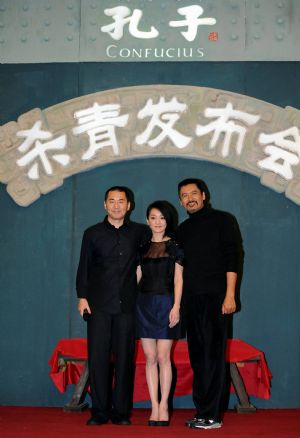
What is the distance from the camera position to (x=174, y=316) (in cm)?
385

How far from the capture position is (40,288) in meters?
4.70

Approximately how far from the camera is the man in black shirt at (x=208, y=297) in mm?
3824

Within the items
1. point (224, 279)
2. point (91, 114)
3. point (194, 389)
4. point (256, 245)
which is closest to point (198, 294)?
point (224, 279)

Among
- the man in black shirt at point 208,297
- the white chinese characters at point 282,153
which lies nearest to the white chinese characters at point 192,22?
the white chinese characters at point 282,153

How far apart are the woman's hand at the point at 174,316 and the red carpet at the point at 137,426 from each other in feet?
Answer: 1.86

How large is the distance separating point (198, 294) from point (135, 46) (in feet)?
6.10

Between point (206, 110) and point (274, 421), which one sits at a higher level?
point (206, 110)

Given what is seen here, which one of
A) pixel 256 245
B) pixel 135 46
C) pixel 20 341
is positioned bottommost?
pixel 20 341

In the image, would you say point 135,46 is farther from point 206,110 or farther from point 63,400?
point 63,400

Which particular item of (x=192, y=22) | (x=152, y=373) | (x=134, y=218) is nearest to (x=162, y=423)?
(x=152, y=373)

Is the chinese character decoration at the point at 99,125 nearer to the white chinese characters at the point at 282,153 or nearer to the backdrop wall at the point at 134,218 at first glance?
the backdrop wall at the point at 134,218

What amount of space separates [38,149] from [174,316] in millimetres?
1608

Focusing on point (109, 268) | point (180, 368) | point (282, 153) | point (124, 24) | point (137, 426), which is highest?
point (124, 24)

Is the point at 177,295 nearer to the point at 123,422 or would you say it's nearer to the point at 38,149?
the point at 123,422
